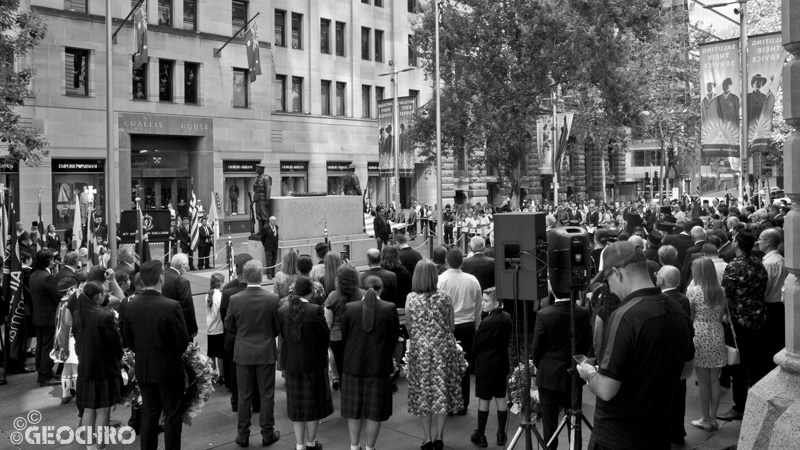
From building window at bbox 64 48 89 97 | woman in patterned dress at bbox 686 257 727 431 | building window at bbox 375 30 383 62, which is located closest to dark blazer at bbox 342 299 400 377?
woman in patterned dress at bbox 686 257 727 431

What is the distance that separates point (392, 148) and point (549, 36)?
8.69m

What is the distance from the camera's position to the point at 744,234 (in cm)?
838

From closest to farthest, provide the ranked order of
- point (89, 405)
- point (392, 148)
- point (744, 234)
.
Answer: point (89, 405) < point (744, 234) < point (392, 148)

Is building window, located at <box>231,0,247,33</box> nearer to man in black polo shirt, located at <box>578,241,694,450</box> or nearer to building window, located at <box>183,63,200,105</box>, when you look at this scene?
building window, located at <box>183,63,200,105</box>

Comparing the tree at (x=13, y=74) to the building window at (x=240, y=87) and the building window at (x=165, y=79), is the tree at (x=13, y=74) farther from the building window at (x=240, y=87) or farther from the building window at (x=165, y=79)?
the building window at (x=240, y=87)

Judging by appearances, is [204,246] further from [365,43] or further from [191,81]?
[365,43]

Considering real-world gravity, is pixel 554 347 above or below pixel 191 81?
below

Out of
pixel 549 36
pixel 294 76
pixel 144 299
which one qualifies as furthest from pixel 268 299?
pixel 294 76

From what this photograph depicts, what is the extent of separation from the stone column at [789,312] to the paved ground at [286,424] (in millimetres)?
2836

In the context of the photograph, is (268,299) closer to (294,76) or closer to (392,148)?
(392,148)

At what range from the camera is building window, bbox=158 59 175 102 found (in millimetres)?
38062

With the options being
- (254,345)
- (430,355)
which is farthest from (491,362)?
(254,345)

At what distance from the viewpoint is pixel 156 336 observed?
694 cm

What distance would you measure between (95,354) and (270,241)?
43.0ft
